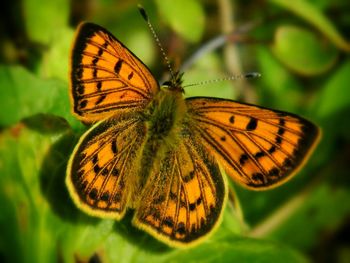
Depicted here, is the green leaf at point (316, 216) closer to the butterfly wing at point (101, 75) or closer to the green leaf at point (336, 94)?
the green leaf at point (336, 94)

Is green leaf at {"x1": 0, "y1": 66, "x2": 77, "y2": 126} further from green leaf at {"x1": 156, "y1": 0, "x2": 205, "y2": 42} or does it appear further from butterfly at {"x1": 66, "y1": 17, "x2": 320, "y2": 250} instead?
green leaf at {"x1": 156, "y1": 0, "x2": 205, "y2": 42}

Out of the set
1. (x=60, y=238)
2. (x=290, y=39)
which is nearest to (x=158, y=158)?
(x=60, y=238)

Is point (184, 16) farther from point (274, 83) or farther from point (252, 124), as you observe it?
point (252, 124)

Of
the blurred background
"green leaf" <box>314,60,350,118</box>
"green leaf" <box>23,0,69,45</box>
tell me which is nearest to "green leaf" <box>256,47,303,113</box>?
the blurred background

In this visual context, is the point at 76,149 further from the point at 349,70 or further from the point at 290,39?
the point at 349,70

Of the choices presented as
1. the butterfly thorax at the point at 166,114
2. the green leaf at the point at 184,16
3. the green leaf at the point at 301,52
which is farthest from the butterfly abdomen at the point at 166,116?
the green leaf at the point at 301,52

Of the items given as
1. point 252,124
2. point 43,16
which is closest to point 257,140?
point 252,124
